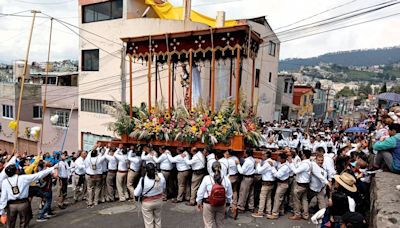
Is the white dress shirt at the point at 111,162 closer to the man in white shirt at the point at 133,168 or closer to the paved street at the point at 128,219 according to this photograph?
the man in white shirt at the point at 133,168

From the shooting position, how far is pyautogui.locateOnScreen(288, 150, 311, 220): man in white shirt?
6641 millimetres

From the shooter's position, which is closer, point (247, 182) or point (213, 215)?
point (213, 215)

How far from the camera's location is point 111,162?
843 centimetres

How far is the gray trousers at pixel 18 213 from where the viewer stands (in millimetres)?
5914

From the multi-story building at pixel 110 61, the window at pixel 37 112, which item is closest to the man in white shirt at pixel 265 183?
the multi-story building at pixel 110 61

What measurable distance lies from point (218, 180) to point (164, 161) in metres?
2.99

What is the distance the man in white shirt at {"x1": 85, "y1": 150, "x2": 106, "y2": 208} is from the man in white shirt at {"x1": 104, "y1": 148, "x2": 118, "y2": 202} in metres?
0.18

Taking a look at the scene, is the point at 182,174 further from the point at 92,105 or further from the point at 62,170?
the point at 92,105

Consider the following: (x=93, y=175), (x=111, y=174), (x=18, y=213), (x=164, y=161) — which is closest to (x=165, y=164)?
(x=164, y=161)

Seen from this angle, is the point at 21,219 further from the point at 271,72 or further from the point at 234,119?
the point at 271,72

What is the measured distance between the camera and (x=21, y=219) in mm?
6070

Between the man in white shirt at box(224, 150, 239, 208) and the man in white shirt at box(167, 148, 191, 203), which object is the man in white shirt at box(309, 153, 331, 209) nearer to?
the man in white shirt at box(224, 150, 239, 208)

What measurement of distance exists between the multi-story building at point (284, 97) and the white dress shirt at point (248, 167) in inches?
873

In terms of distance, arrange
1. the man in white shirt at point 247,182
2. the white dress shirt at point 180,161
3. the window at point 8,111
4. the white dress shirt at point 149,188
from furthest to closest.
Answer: the window at point 8,111
the white dress shirt at point 180,161
the man in white shirt at point 247,182
the white dress shirt at point 149,188
